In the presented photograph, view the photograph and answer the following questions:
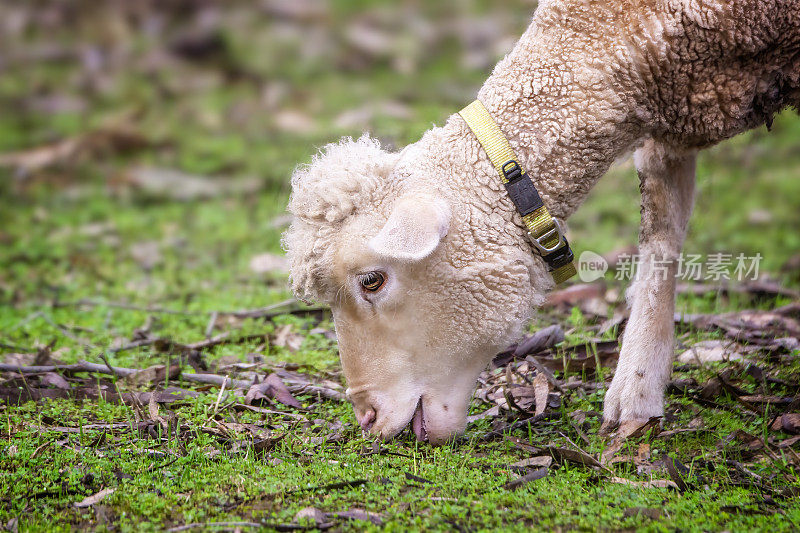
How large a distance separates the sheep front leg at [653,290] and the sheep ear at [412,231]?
1.27 metres

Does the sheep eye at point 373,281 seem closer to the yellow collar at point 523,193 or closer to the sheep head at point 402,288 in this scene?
the sheep head at point 402,288

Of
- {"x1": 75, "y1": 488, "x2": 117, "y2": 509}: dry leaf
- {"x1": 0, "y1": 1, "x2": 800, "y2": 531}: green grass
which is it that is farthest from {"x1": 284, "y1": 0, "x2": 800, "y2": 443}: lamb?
{"x1": 75, "y1": 488, "x2": 117, "y2": 509}: dry leaf

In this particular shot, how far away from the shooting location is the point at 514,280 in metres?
3.87

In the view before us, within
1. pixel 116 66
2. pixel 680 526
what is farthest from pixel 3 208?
pixel 680 526

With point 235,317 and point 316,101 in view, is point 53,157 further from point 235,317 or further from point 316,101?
point 235,317

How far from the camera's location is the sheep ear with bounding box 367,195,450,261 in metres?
3.54

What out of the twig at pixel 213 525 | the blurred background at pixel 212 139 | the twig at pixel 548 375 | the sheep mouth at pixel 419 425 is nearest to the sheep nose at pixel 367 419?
the sheep mouth at pixel 419 425

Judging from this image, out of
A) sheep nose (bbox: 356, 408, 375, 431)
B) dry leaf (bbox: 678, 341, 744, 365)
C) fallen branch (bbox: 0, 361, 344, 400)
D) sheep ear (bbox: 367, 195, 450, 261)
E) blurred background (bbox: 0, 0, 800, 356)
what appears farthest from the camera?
blurred background (bbox: 0, 0, 800, 356)

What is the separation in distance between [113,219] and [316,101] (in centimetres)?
366

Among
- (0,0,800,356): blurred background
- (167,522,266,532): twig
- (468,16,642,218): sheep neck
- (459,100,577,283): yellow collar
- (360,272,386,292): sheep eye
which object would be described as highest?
(0,0,800,356): blurred background

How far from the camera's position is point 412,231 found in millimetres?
3596

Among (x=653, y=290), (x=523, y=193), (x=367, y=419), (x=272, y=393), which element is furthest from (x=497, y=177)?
(x=272, y=393)

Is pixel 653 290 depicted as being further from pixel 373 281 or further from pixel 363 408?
pixel 363 408

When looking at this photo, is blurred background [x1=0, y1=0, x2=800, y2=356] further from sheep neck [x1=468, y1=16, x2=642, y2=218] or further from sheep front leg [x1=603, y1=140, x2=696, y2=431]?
sheep front leg [x1=603, y1=140, x2=696, y2=431]
